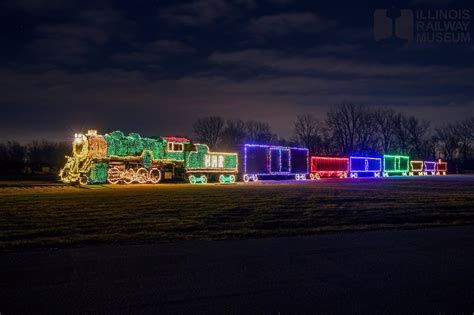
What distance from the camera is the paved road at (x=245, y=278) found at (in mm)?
5652

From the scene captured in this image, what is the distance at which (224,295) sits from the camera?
6023mm

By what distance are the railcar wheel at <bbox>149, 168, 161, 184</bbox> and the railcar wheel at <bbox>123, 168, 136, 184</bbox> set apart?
5.18 ft

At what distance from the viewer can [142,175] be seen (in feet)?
120

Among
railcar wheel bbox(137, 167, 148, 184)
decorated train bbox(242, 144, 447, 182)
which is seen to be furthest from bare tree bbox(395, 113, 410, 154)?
railcar wheel bbox(137, 167, 148, 184)

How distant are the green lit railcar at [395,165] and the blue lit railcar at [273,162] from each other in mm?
23618

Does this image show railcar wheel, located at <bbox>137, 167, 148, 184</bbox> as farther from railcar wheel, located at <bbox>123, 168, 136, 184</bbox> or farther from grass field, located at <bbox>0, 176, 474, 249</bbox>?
grass field, located at <bbox>0, 176, 474, 249</bbox>

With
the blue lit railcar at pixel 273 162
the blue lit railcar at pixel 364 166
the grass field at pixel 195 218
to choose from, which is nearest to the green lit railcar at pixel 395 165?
the blue lit railcar at pixel 364 166

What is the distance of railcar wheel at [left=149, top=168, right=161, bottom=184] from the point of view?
37281 millimetres

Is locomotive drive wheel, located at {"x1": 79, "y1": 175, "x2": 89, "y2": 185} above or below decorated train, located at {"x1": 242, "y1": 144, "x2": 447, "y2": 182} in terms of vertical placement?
below

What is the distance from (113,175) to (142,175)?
2360mm

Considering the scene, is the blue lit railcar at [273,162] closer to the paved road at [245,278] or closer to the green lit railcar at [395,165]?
the green lit railcar at [395,165]

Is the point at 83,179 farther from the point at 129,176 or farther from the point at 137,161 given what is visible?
the point at 137,161

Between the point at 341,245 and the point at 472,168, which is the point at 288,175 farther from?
the point at 472,168

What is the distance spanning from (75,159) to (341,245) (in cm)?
2903
